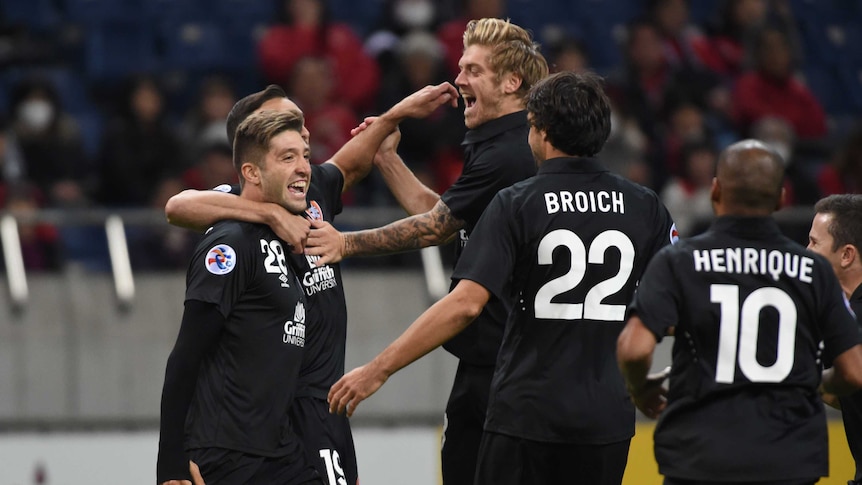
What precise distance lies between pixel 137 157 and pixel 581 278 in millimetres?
6267

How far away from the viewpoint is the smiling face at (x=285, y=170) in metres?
4.88

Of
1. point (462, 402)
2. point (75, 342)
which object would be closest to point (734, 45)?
point (75, 342)

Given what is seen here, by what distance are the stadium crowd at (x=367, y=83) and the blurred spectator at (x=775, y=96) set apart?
2 cm

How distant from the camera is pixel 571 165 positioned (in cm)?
479

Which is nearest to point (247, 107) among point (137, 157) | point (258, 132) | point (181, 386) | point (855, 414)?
point (258, 132)

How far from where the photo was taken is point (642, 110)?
36.9 feet

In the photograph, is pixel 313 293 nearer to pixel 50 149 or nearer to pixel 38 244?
pixel 38 244

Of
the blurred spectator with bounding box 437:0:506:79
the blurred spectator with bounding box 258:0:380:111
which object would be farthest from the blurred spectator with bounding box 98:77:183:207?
the blurred spectator with bounding box 437:0:506:79

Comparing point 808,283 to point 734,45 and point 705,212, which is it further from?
point 734,45

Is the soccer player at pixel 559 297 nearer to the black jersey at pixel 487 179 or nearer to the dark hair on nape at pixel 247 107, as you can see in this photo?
the black jersey at pixel 487 179

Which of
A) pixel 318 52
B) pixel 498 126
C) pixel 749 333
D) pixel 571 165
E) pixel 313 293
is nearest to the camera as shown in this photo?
pixel 749 333

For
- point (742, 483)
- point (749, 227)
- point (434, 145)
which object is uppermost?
point (434, 145)

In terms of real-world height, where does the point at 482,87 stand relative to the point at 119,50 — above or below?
below

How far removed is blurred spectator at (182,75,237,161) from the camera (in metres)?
10.4
